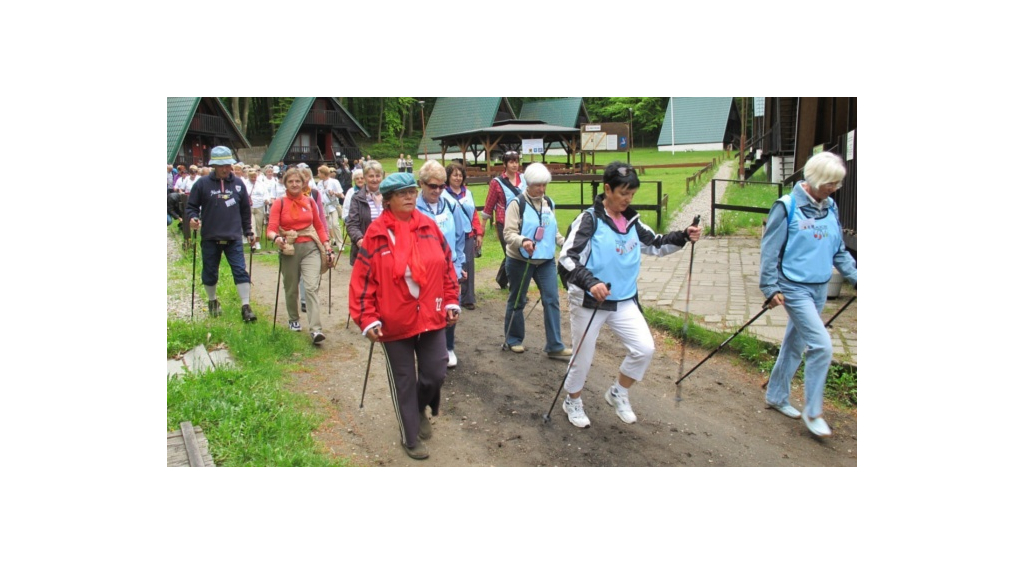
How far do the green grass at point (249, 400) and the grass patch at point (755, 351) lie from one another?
3.86 m

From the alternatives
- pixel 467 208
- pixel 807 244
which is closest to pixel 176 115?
pixel 467 208

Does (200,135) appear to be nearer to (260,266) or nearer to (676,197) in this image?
(260,266)

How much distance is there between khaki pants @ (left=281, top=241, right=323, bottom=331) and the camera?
7355 millimetres

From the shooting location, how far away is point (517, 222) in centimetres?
638

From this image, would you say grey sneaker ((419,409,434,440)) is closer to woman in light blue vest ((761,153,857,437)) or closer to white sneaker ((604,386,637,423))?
white sneaker ((604,386,637,423))

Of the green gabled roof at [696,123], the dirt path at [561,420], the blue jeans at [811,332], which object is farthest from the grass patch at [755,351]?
the green gabled roof at [696,123]

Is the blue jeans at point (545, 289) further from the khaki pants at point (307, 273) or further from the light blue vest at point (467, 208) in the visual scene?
the khaki pants at point (307, 273)

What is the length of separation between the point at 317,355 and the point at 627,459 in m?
3.56

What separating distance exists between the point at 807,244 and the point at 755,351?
2089 mm

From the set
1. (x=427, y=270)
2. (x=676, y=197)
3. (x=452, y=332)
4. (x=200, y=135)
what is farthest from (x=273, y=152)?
(x=427, y=270)

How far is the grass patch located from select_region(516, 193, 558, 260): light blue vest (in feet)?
6.29

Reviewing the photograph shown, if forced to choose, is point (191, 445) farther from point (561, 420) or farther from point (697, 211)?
point (697, 211)

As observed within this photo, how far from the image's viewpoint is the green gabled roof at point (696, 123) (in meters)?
20.5

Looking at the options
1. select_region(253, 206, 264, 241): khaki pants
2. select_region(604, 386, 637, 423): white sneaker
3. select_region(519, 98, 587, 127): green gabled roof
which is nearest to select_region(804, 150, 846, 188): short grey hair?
select_region(604, 386, 637, 423): white sneaker
